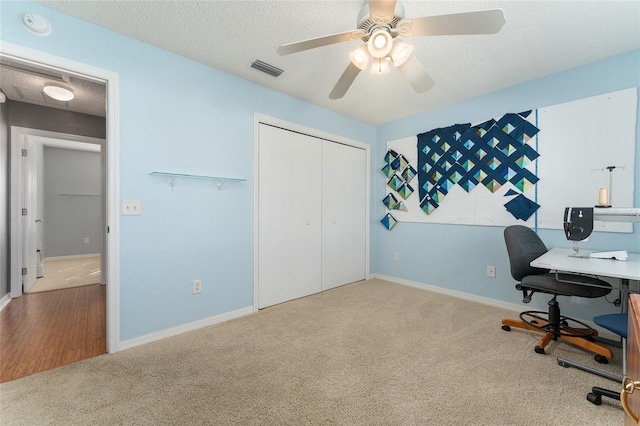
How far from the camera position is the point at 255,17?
191 cm

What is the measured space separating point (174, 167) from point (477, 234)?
3322mm

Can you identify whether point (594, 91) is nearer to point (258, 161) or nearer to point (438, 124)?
point (438, 124)

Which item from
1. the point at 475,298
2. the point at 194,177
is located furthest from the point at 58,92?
the point at 475,298

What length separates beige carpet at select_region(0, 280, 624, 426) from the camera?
142 cm

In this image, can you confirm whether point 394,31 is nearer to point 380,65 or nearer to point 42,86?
point 380,65

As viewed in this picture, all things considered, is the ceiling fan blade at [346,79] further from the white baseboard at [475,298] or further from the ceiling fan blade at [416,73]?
the white baseboard at [475,298]

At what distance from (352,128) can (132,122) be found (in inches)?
108

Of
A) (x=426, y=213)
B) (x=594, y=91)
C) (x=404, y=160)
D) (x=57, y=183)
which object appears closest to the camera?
(x=594, y=91)

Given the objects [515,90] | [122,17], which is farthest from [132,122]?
[515,90]

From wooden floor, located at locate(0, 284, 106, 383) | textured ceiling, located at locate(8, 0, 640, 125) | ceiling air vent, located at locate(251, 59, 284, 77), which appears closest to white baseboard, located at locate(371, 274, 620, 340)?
textured ceiling, located at locate(8, 0, 640, 125)

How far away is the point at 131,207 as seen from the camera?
214 centimetres

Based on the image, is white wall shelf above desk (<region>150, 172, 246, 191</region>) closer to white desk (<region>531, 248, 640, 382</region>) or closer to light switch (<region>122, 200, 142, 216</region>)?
light switch (<region>122, 200, 142, 216</region>)

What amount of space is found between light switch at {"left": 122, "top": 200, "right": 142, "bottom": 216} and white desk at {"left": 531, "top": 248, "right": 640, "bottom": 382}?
2.99m

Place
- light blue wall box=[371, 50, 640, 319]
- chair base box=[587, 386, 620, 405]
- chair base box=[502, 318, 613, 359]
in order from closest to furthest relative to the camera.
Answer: chair base box=[587, 386, 620, 405]
chair base box=[502, 318, 613, 359]
light blue wall box=[371, 50, 640, 319]
